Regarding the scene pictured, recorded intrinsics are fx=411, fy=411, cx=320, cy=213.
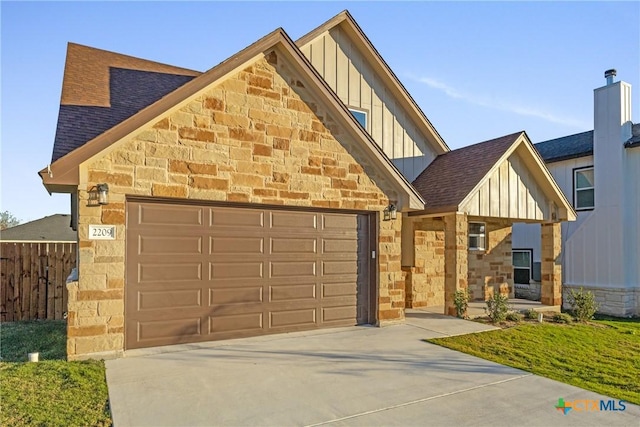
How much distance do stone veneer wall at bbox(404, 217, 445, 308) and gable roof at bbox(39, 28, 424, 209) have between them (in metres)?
3.28

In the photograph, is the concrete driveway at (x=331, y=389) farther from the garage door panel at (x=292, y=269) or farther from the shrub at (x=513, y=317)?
the shrub at (x=513, y=317)

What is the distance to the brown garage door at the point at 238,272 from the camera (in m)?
7.28

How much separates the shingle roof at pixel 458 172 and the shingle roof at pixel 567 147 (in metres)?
5.24

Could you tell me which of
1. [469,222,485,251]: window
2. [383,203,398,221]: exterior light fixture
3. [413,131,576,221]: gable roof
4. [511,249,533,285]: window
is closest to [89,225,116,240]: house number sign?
[383,203,398,221]: exterior light fixture

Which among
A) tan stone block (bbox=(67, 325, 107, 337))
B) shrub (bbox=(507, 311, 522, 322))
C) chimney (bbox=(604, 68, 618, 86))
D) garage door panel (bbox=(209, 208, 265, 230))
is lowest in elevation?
shrub (bbox=(507, 311, 522, 322))

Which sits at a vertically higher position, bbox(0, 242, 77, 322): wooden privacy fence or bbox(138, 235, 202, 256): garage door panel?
bbox(138, 235, 202, 256): garage door panel

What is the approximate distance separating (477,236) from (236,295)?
380 inches

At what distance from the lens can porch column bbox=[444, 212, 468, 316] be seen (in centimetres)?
1062

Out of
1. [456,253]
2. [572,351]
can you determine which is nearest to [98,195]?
[456,253]

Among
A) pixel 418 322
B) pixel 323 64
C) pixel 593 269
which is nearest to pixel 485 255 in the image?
pixel 593 269

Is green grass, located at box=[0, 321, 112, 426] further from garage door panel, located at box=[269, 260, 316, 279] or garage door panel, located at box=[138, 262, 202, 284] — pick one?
garage door panel, located at box=[269, 260, 316, 279]

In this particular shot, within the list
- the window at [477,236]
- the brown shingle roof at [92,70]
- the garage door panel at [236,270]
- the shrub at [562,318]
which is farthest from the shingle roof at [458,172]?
the brown shingle roof at [92,70]

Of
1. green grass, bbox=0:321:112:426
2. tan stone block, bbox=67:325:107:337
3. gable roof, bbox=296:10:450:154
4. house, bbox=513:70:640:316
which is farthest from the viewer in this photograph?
house, bbox=513:70:640:316

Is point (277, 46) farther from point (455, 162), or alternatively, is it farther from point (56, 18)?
point (455, 162)
